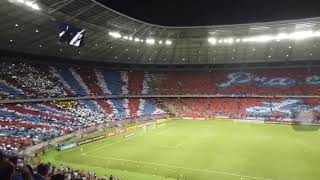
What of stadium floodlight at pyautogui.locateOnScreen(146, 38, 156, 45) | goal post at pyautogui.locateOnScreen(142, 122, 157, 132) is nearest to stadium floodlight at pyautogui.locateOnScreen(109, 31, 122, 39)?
stadium floodlight at pyautogui.locateOnScreen(146, 38, 156, 45)

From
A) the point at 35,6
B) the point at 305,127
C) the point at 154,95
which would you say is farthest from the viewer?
the point at 154,95

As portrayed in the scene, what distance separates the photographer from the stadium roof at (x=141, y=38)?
4819cm

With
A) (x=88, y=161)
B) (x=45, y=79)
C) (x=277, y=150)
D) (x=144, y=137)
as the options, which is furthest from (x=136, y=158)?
(x=45, y=79)

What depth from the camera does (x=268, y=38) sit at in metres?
68.1

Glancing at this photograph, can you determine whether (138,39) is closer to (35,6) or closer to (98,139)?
(98,139)

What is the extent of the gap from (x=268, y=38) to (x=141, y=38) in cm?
2710

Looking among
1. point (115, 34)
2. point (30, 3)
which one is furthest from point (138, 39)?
point (30, 3)

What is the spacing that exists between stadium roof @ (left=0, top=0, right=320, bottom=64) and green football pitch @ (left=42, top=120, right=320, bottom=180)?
19.8m

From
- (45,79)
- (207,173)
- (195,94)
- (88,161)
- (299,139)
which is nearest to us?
(207,173)

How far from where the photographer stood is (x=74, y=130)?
4997cm

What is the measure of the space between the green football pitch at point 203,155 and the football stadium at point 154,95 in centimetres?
14

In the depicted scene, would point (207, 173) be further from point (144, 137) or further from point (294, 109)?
point (294, 109)

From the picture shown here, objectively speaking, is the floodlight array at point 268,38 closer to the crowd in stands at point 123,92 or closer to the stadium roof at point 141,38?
the stadium roof at point 141,38

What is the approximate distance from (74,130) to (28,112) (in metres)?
7.58
